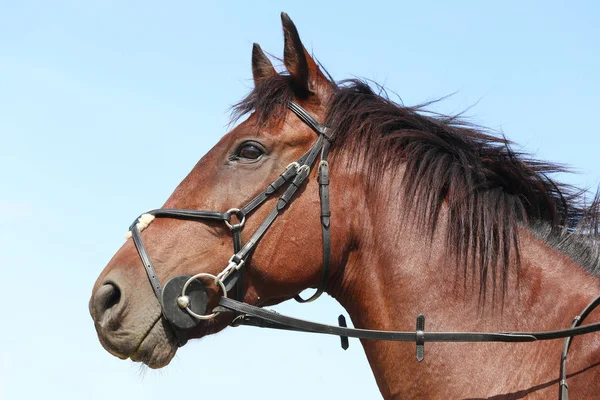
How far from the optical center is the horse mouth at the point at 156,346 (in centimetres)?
486

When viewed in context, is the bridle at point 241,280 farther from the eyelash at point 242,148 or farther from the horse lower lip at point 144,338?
the eyelash at point 242,148

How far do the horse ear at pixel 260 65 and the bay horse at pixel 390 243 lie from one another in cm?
64

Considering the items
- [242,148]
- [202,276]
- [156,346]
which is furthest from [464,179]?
[156,346]

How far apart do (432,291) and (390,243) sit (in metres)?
0.43

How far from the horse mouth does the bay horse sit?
1 cm

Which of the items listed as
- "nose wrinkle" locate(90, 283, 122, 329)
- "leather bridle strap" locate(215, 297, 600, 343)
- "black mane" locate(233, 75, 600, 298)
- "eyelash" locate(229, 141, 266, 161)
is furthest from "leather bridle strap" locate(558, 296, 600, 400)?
"nose wrinkle" locate(90, 283, 122, 329)

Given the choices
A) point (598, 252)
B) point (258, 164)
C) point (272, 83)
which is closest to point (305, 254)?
point (258, 164)

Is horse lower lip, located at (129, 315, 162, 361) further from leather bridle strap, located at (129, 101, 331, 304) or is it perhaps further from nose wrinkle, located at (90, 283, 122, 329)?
leather bridle strap, located at (129, 101, 331, 304)

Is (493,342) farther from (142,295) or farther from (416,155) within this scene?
(142,295)

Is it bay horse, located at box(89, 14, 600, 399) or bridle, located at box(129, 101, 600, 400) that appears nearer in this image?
bay horse, located at box(89, 14, 600, 399)

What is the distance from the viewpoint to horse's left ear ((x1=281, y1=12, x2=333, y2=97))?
5.36 meters

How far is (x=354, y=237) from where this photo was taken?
5.12m

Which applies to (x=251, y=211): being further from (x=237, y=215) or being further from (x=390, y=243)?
(x=390, y=243)

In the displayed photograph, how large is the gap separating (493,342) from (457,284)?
1.44ft
